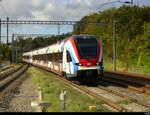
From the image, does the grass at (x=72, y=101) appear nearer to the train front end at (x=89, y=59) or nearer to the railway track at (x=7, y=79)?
the train front end at (x=89, y=59)

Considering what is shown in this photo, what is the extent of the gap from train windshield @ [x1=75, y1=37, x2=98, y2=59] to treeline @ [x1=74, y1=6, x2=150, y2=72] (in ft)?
49.3

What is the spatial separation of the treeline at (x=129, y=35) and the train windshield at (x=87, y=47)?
15.0 m

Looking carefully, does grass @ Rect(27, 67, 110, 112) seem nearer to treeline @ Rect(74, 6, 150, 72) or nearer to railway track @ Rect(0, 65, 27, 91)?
railway track @ Rect(0, 65, 27, 91)

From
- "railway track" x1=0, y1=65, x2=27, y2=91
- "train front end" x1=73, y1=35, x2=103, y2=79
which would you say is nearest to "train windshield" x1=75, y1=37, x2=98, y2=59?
"train front end" x1=73, y1=35, x2=103, y2=79

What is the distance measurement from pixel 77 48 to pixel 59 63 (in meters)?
5.24

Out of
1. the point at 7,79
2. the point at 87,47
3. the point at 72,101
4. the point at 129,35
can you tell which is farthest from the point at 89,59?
the point at 129,35

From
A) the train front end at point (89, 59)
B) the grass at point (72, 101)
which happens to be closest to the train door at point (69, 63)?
the train front end at point (89, 59)

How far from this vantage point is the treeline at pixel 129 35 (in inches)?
1342

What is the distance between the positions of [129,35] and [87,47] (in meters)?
31.2

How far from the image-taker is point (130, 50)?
1443 inches

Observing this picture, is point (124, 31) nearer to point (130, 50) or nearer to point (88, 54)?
point (130, 50)

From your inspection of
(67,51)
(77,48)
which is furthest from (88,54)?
(67,51)

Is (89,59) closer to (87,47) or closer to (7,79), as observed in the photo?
(87,47)

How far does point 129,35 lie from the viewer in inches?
1929
